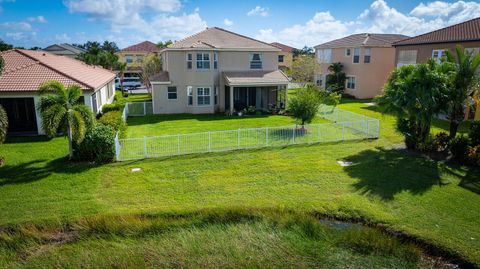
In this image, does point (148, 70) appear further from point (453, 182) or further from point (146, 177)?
point (453, 182)

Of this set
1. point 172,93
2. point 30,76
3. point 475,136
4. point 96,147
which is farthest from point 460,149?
point 30,76

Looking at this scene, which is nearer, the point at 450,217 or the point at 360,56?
the point at 450,217

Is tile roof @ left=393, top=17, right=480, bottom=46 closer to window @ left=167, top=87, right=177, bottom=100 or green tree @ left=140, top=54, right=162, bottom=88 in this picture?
window @ left=167, top=87, right=177, bottom=100

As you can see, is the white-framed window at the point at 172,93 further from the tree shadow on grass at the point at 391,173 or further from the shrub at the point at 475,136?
the shrub at the point at 475,136

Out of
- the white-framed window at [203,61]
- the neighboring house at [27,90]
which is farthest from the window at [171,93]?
the neighboring house at [27,90]

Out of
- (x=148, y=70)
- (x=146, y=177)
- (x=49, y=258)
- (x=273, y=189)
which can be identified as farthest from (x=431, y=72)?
(x=148, y=70)

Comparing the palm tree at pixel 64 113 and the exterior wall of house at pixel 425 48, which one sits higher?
the exterior wall of house at pixel 425 48

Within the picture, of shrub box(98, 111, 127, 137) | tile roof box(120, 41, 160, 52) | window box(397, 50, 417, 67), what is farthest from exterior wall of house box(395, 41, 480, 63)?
tile roof box(120, 41, 160, 52)
